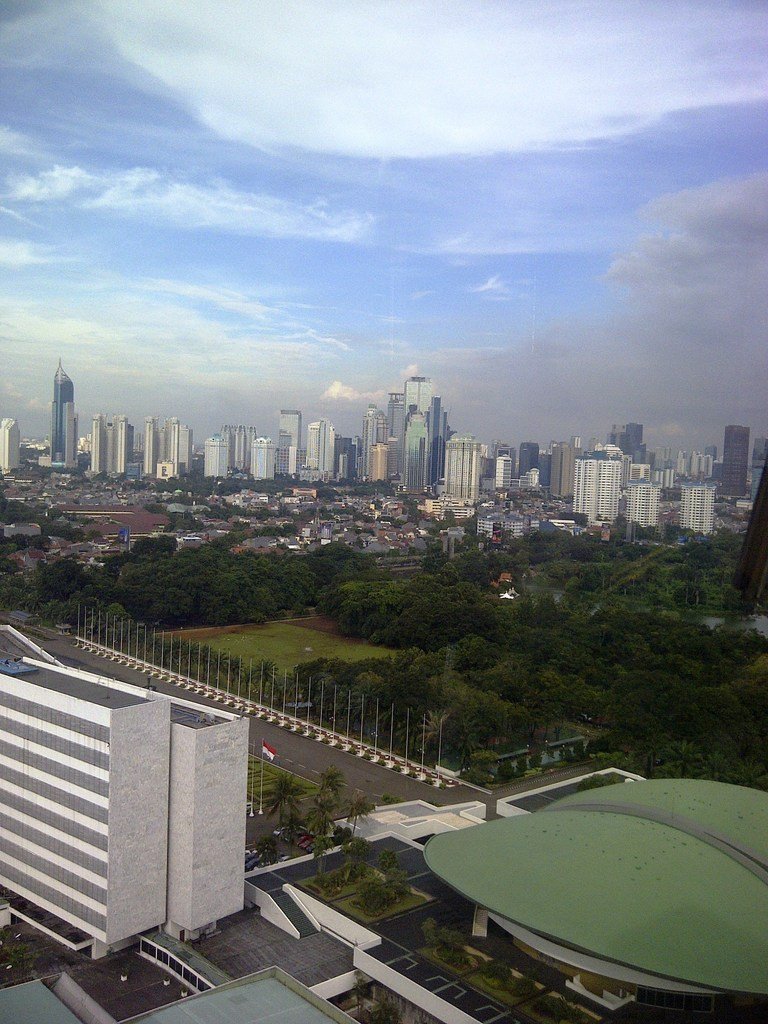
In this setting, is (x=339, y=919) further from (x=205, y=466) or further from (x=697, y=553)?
(x=205, y=466)

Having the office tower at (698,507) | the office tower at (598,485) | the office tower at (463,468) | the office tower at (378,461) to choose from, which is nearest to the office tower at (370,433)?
the office tower at (378,461)

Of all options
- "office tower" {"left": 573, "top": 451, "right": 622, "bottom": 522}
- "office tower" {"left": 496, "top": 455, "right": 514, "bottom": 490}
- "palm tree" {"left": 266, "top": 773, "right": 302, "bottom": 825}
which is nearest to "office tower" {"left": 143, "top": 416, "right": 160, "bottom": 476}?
"office tower" {"left": 496, "top": 455, "right": 514, "bottom": 490}

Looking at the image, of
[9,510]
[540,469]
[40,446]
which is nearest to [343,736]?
[540,469]

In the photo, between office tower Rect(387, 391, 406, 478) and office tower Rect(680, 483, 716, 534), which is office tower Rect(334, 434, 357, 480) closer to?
office tower Rect(387, 391, 406, 478)

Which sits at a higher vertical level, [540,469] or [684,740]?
[540,469]

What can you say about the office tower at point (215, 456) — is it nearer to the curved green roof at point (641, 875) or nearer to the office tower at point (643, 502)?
the office tower at point (643, 502)

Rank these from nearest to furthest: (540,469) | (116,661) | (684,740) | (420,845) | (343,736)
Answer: (420,845) → (684,740) → (343,736) → (116,661) → (540,469)

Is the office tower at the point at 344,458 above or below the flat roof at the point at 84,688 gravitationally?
above
